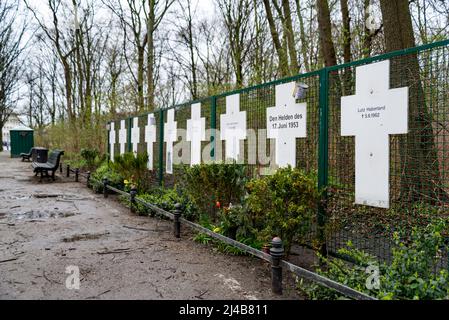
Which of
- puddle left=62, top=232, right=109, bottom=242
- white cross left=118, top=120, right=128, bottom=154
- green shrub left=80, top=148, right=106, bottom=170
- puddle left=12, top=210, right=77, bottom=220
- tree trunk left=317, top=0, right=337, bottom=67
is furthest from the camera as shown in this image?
green shrub left=80, top=148, right=106, bottom=170

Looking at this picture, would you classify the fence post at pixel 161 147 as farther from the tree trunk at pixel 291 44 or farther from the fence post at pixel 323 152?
the fence post at pixel 323 152

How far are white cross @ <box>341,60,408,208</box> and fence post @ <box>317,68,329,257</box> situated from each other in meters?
0.28

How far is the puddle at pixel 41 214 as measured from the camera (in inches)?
284

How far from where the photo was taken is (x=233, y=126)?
6301 mm

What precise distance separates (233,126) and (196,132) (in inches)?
66.8

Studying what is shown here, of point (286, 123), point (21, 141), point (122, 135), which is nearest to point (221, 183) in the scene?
point (286, 123)

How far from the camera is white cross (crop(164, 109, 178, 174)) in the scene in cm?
891

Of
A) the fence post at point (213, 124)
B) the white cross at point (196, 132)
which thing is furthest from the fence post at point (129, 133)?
the fence post at point (213, 124)

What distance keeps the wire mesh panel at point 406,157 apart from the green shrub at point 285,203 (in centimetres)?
37

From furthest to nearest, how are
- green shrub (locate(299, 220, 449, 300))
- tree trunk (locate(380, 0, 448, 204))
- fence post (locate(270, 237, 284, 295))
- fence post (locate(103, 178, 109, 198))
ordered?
fence post (locate(103, 178, 109, 198))
tree trunk (locate(380, 0, 448, 204))
fence post (locate(270, 237, 284, 295))
green shrub (locate(299, 220, 449, 300))

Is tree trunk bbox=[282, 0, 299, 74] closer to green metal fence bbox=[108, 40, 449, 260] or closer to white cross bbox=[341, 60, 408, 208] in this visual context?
green metal fence bbox=[108, 40, 449, 260]

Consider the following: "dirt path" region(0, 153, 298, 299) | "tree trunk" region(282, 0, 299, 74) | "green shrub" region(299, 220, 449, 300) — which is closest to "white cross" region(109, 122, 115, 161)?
"dirt path" region(0, 153, 298, 299)

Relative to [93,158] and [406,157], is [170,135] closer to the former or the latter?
[406,157]

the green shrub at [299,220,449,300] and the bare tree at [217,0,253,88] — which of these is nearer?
the green shrub at [299,220,449,300]
